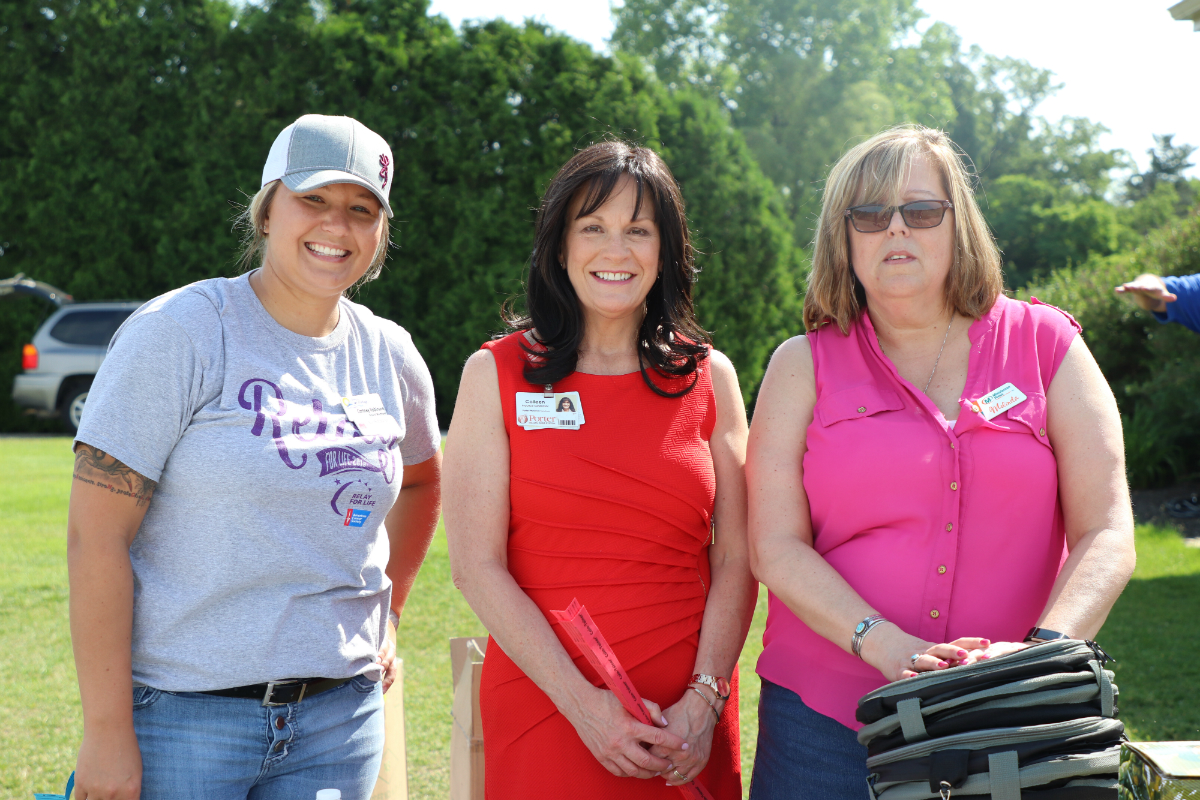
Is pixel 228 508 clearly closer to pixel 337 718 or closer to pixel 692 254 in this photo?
pixel 337 718

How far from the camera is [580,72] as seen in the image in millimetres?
15930

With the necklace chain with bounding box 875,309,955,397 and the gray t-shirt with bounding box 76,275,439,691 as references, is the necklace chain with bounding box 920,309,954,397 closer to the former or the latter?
the necklace chain with bounding box 875,309,955,397

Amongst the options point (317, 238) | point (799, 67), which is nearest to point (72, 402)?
point (317, 238)

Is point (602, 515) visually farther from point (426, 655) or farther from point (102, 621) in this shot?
point (426, 655)

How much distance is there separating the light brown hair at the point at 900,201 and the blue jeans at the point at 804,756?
37.7 inches

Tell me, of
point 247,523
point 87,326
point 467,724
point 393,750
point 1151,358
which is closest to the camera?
point 247,523

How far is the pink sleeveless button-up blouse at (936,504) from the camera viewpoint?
2.04 m

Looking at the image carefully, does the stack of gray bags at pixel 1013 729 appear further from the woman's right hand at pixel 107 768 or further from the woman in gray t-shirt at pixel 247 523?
the woman's right hand at pixel 107 768

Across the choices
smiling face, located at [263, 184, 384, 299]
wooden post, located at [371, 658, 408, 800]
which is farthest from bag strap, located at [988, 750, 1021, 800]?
smiling face, located at [263, 184, 384, 299]

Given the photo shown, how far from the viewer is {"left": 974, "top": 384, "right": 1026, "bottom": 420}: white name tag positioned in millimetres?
2086

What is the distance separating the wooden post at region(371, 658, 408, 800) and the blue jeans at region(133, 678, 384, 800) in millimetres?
487

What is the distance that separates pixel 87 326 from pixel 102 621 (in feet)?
48.6

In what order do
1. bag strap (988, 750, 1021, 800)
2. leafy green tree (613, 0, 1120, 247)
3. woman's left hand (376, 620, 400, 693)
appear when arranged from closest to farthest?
1. bag strap (988, 750, 1021, 800)
2. woman's left hand (376, 620, 400, 693)
3. leafy green tree (613, 0, 1120, 247)

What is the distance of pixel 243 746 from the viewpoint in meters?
1.93
